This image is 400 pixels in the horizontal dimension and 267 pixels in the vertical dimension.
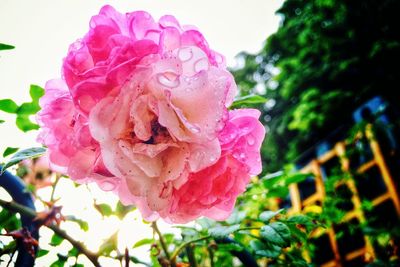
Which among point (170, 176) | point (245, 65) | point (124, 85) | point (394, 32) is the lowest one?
point (170, 176)

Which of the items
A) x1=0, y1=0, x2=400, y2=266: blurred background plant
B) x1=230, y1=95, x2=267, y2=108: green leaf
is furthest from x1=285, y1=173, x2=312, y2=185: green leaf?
x1=230, y1=95, x2=267, y2=108: green leaf

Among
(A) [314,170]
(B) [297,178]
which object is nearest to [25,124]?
(B) [297,178]

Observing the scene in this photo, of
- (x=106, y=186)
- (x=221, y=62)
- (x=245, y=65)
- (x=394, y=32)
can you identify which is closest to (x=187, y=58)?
(x=221, y=62)

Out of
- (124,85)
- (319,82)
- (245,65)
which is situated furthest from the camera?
(245,65)

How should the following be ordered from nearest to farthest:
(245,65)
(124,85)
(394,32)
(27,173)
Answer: (124,85), (27,173), (394,32), (245,65)

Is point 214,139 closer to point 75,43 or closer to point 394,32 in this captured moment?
point 75,43

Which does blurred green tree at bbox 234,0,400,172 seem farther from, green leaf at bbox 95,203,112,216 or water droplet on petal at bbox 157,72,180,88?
water droplet on petal at bbox 157,72,180,88
